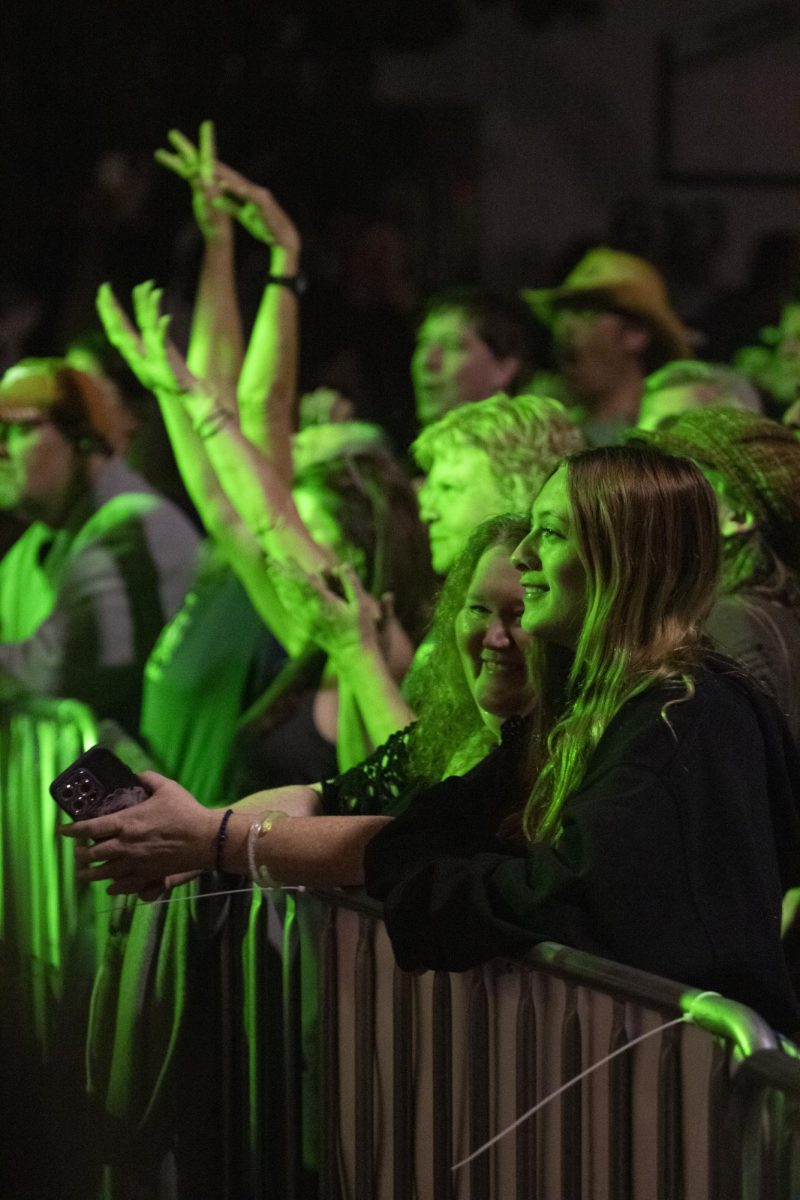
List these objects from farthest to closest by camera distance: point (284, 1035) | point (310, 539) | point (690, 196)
Answer: point (690, 196)
point (310, 539)
point (284, 1035)

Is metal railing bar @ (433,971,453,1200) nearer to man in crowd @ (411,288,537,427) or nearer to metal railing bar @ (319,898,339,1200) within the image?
metal railing bar @ (319,898,339,1200)

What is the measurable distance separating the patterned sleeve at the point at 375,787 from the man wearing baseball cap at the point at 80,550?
77.9 inches

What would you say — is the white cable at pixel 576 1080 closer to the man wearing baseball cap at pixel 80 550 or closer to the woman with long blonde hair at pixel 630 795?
the woman with long blonde hair at pixel 630 795

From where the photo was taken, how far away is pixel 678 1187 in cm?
197

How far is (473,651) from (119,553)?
244 centimetres

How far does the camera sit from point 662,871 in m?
2.04

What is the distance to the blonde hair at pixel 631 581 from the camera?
219cm

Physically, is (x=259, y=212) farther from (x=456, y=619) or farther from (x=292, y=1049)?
(x=292, y=1049)

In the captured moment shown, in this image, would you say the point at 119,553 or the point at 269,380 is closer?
the point at 269,380

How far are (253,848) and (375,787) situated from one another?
37cm

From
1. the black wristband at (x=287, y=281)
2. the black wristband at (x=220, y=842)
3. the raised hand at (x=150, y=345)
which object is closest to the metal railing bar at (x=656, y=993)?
the black wristband at (x=220, y=842)

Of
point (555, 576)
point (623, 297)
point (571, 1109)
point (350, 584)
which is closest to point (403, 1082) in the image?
point (571, 1109)

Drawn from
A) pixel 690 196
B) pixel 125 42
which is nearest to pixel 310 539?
pixel 125 42

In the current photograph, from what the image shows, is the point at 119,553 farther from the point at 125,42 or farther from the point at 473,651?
the point at 125,42
